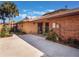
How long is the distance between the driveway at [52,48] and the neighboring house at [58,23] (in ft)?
1.65

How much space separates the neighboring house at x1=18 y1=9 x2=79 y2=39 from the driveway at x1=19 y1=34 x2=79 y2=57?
0.50 m

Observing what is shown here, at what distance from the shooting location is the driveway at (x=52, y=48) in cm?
987

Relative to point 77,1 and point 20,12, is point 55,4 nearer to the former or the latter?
point 77,1

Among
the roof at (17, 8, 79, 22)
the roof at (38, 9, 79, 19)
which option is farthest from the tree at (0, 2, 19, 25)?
the roof at (38, 9, 79, 19)

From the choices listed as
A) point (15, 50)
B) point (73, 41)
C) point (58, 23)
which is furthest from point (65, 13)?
point (15, 50)

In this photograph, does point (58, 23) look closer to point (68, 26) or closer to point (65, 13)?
point (68, 26)

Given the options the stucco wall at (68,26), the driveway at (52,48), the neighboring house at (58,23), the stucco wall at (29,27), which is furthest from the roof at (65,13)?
the driveway at (52,48)

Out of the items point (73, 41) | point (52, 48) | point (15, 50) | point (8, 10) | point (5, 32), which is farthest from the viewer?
point (5, 32)

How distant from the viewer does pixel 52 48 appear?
10789 millimetres

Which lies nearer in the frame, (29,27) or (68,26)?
(29,27)

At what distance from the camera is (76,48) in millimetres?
10680

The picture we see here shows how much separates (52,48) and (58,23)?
187 cm

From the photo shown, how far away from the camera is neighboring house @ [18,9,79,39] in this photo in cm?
1117

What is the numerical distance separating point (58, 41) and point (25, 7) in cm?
269
